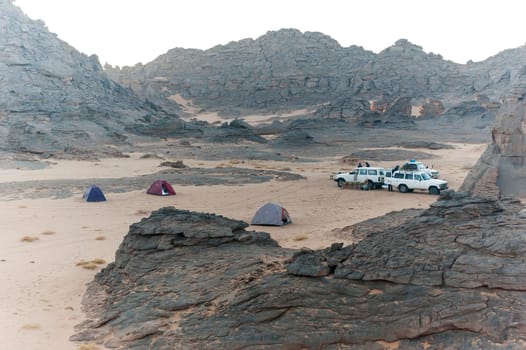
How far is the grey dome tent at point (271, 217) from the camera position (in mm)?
19641

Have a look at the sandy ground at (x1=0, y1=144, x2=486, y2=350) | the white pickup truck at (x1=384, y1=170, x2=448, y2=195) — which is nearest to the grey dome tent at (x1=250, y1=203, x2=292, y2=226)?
the sandy ground at (x1=0, y1=144, x2=486, y2=350)

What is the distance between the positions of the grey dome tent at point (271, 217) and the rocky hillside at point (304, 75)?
257 feet

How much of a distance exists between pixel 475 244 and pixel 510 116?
13.1 meters

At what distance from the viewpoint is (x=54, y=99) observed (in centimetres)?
7094

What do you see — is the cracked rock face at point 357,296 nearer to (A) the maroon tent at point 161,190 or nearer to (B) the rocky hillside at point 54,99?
(A) the maroon tent at point 161,190

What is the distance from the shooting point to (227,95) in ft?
424

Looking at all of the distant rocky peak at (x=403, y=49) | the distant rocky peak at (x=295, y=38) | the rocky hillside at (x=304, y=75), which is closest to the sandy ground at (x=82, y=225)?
the rocky hillside at (x=304, y=75)

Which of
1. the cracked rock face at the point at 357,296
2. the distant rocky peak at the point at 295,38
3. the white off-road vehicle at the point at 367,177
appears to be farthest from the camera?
the distant rocky peak at the point at 295,38

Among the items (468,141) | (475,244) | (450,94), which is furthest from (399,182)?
→ (450,94)

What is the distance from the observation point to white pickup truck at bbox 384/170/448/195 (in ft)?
87.5

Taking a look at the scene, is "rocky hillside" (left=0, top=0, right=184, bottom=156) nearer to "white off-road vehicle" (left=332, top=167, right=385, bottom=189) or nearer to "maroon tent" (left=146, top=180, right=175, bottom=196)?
"maroon tent" (left=146, top=180, right=175, bottom=196)

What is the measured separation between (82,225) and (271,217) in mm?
7255

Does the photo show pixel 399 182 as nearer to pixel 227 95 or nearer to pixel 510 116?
pixel 510 116

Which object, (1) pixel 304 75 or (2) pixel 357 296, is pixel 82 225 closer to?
(2) pixel 357 296
